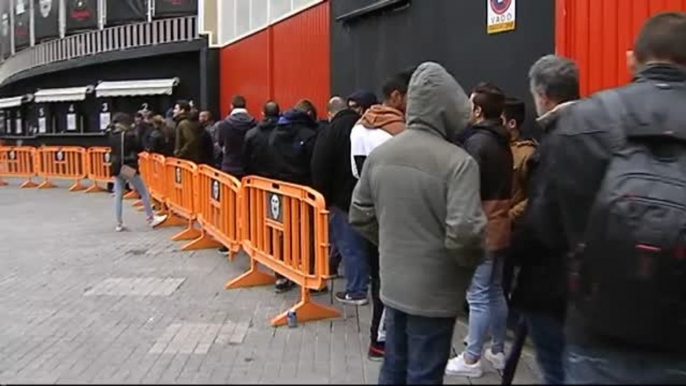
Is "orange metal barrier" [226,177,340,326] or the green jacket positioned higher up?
the green jacket

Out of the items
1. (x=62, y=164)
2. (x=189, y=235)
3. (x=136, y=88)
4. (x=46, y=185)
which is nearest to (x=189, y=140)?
(x=189, y=235)

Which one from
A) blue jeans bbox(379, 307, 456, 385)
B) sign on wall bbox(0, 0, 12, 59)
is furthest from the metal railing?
blue jeans bbox(379, 307, 456, 385)

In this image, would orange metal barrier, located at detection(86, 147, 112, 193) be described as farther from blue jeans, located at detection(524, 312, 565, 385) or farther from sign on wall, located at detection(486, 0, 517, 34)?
blue jeans, located at detection(524, 312, 565, 385)

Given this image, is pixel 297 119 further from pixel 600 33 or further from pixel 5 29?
pixel 5 29

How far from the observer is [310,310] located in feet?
25.0

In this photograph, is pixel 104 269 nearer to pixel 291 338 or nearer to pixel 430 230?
pixel 291 338

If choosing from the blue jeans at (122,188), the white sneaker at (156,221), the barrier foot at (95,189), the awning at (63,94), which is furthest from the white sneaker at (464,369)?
the awning at (63,94)

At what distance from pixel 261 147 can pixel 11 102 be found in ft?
105

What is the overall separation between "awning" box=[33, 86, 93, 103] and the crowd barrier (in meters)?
14.7

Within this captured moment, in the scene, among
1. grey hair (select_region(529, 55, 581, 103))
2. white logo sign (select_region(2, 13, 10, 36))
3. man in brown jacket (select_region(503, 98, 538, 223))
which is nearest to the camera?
grey hair (select_region(529, 55, 581, 103))

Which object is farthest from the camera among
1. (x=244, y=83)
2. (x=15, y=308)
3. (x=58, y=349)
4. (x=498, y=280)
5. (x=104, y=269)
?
(x=244, y=83)

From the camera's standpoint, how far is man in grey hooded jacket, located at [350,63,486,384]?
387 cm

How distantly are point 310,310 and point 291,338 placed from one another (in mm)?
606

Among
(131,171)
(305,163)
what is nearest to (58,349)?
(305,163)
